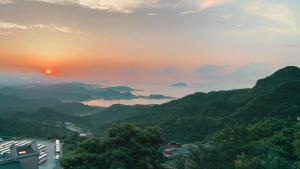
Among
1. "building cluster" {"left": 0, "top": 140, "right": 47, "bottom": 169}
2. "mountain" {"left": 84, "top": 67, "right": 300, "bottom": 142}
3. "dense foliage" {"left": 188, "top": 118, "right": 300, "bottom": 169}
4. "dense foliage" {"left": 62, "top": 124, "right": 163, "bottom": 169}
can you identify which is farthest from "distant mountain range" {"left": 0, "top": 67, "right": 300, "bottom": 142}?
"dense foliage" {"left": 62, "top": 124, "right": 163, "bottom": 169}

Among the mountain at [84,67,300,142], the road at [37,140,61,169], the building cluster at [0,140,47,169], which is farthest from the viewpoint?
the mountain at [84,67,300,142]

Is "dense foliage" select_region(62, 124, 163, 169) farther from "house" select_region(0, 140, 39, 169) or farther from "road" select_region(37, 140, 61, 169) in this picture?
"road" select_region(37, 140, 61, 169)

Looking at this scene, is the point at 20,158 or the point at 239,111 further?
the point at 239,111

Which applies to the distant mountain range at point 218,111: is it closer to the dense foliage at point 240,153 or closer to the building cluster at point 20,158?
the dense foliage at point 240,153

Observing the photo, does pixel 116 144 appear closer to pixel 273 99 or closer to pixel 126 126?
pixel 126 126

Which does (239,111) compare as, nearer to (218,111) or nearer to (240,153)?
(218,111)

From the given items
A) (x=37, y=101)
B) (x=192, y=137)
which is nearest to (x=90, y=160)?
(x=192, y=137)

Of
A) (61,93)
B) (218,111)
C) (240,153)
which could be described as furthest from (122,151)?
(61,93)

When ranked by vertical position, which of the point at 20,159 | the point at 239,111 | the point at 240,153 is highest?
the point at 239,111

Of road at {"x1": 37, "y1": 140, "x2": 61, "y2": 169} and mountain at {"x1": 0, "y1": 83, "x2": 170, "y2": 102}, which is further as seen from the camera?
mountain at {"x1": 0, "y1": 83, "x2": 170, "y2": 102}

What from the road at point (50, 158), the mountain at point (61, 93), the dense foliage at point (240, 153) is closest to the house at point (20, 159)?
the road at point (50, 158)
